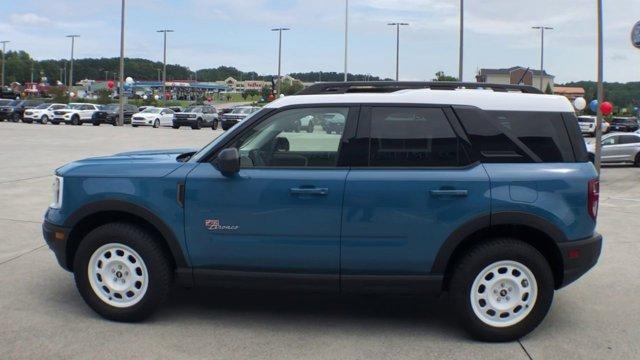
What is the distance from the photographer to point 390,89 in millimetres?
4879

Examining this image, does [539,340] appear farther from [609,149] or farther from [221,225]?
[609,149]

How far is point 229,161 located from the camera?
14.3ft

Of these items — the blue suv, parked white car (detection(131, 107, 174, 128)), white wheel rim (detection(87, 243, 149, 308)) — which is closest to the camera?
the blue suv

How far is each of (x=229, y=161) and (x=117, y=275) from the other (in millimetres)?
1308

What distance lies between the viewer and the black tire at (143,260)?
4.64 meters

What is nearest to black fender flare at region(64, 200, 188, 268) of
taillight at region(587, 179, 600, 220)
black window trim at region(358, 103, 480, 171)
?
black window trim at region(358, 103, 480, 171)

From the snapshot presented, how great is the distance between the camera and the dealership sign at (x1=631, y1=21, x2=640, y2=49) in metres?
16.7

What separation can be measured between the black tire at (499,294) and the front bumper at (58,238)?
2.90 metres

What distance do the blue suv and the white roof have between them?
0.4 inches

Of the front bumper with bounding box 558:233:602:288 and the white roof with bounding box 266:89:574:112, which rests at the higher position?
the white roof with bounding box 266:89:574:112

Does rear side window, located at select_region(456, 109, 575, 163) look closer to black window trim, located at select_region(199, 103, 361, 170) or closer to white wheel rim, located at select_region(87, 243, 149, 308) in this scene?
black window trim, located at select_region(199, 103, 361, 170)

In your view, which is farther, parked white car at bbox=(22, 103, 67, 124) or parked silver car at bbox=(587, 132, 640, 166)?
parked white car at bbox=(22, 103, 67, 124)

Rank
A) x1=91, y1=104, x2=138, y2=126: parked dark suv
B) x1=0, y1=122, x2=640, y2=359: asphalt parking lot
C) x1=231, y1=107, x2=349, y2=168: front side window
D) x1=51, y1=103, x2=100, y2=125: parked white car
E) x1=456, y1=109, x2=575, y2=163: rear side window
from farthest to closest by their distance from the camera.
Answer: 1. x1=91, y1=104, x2=138, y2=126: parked dark suv
2. x1=51, y1=103, x2=100, y2=125: parked white car
3. x1=231, y1=107, x2=349, y2=168: front side window
4. x1=456, y1=109, x2=575, y2=163: rear side window
5. x1=0, y1=122, x2=640, y2=359: asphalt parking lot

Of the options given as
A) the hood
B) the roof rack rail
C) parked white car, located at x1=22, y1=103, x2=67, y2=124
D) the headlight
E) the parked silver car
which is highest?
parked white car, located at x1=22, y1=103, x2=67, y2=124
